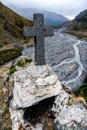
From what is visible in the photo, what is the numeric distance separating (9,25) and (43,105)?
134m

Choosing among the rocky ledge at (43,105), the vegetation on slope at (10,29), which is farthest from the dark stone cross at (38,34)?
the vegetation on slope at (10,29)

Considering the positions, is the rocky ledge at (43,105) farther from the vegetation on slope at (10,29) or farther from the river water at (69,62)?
the vegetation on slope at (10,29)

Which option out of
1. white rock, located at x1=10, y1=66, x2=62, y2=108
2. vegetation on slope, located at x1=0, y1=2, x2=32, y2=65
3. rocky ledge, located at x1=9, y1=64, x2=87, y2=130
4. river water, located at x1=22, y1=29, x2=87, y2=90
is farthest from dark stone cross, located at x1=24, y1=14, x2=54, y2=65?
vegetation on slope, located at x1=0, y1=2, x2=32, y2=65

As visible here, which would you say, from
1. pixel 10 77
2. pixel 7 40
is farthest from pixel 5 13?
pixel 10 77

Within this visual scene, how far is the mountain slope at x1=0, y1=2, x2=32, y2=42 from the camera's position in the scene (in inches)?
5538

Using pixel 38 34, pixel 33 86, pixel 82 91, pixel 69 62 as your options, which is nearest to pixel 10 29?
pixel 69 62

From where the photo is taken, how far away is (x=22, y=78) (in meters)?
24.5

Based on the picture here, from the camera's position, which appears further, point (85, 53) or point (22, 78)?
point (85, 53)

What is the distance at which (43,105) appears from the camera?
2336 centimetres

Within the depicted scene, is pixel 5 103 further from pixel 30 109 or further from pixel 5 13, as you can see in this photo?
pixel 5 13

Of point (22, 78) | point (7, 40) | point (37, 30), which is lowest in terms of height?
point (7, 40)

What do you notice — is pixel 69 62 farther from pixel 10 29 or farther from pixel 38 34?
pixel 10 29

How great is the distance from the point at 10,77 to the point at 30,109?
12.9 feet

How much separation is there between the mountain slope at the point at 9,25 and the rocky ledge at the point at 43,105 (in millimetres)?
109231
